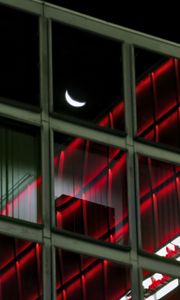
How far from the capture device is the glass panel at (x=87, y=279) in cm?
2856

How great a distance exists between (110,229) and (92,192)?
822 mm

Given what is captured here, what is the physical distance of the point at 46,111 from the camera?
99.0ft

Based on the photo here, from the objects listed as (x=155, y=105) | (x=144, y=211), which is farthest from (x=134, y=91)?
(x=144, y=211)

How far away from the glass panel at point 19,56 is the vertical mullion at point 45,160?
0.13 m

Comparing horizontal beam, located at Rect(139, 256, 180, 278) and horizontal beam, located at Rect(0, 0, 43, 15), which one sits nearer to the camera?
horizontal beam, located at Rect(139, 256, 180, 278)

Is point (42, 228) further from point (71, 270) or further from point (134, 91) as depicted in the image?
point (134, 91)

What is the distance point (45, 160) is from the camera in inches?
1163

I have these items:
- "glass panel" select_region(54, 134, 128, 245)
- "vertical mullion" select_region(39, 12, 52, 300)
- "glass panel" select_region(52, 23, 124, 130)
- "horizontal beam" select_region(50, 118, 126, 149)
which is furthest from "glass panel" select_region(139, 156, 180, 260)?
"vertical mullion" select_region(39, 12, 52, 300)

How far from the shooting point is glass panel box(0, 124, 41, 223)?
28.8 meters

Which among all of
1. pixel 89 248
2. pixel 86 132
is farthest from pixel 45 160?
pixel 89 248

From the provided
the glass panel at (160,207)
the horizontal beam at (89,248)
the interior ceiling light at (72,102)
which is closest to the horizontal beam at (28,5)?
the interior ceiling light at (72,102)

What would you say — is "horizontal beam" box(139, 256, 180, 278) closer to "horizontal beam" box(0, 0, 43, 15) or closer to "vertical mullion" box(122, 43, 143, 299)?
"vertical mullion" box(122, 43, 143, 299)

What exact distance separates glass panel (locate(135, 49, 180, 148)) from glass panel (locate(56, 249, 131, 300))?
3.31 metres

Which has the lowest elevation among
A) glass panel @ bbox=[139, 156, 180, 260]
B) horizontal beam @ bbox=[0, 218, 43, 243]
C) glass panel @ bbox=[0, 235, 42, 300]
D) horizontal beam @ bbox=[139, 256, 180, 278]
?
glass panel @ bbox=[0, 235, 42, 300]
